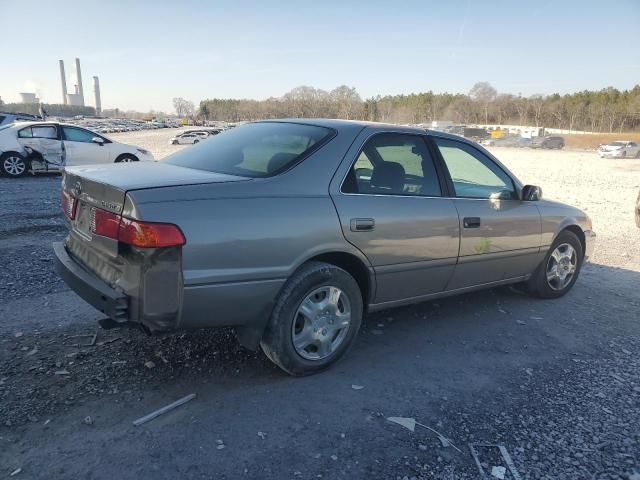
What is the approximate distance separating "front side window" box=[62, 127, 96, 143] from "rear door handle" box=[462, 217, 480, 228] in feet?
39.4

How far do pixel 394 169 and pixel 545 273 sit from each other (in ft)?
7.57

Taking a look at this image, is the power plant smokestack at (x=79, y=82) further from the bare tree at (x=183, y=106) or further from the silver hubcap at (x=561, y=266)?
the silver hubcap at (x=561, y=266)

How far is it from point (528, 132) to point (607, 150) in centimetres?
4739

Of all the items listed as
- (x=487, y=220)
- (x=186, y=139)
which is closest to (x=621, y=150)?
(x=186, y=139)

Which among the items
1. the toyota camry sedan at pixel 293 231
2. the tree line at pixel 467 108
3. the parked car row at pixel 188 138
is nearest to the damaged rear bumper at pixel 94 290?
the toyota camry sedan at pixel 293 231

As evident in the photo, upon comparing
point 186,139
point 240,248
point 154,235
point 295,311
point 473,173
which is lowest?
point 186,139

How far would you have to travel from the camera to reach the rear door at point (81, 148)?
1321cm

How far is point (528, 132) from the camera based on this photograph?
86.8 m

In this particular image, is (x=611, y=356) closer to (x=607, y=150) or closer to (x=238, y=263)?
(x=238, y=263)

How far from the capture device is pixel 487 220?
14.2ft

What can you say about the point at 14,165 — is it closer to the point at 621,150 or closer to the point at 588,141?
the point at 621,150

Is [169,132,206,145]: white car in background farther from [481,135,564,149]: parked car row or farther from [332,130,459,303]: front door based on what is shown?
[332,130,459,303]: front door

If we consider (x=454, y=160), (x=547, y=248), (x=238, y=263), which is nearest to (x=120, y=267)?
(x=238, y=263)

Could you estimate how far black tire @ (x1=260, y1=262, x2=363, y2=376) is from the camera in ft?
10.4
